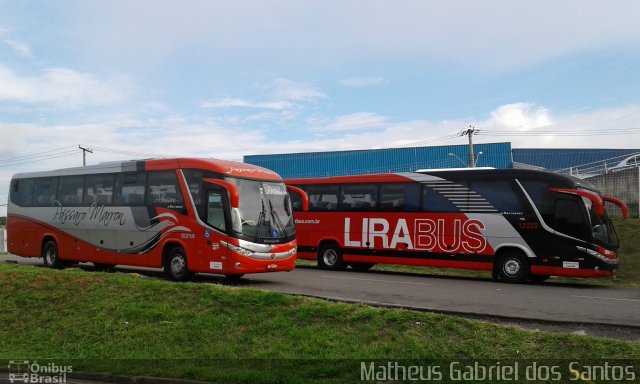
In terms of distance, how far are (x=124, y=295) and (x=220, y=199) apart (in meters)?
3.81

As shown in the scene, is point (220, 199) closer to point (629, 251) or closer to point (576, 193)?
point (576, 193)

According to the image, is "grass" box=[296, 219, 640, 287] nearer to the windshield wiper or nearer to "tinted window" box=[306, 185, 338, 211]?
"tinted window" box=[306, 185, 338, 211]

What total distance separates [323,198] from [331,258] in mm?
2263

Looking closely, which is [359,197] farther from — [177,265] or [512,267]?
[177,265]

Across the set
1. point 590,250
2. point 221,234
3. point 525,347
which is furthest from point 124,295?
point 590,250

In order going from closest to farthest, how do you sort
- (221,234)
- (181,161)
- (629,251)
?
(221,234)
(181,161)
(629,251)

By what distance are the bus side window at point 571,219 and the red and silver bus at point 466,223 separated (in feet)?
0.09

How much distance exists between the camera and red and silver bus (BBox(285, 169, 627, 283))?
17.2 meters

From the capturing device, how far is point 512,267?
17906 millimetres

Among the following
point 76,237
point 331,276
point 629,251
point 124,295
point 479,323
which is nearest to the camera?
point 479,323

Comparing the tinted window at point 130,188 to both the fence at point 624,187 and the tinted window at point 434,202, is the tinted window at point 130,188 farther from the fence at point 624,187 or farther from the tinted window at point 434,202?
the fence at point 624,187

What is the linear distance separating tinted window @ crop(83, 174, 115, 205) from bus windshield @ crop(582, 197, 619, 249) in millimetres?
14065

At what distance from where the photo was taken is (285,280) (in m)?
16.5

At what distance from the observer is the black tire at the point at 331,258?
21.7m
